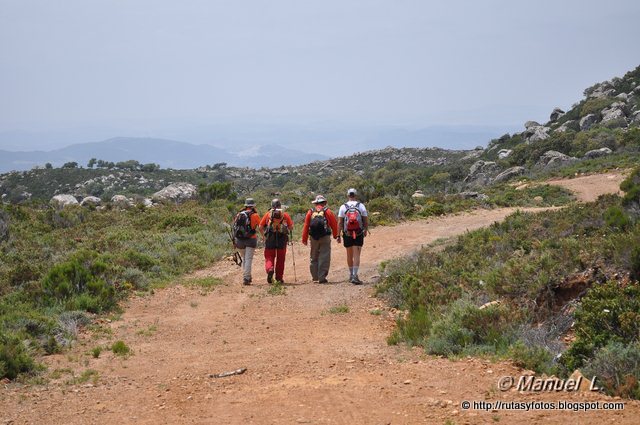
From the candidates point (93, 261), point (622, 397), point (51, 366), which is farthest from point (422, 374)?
point (93, 261)

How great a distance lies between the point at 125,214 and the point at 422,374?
846 inches

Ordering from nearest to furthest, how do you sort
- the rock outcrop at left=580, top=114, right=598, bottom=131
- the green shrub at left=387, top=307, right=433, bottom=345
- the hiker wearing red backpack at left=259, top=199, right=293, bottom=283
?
the green shrub at left=387, top=307, right=433, bottom=345 < the hiker wearing red backpack at left=259, top=199, right=293, bottom=283 < the rock outcrop at left=580, top=114, right=598, bottom=131

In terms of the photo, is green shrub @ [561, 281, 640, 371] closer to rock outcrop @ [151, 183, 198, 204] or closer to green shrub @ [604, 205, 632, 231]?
green shrub @ [604, 205, 632, 231]

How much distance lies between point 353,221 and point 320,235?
0.76 m

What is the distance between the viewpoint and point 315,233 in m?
11.8

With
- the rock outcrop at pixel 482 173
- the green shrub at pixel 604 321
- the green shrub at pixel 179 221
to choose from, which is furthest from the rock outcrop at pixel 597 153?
the green shrub at pixel 604 321

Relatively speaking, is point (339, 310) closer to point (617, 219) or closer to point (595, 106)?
point (617, 219)

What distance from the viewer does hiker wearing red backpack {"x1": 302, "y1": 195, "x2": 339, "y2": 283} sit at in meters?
11.8

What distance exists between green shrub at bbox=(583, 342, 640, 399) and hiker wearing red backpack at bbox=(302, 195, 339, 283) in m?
6.98

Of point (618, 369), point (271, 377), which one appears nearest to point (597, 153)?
point (618, 369)

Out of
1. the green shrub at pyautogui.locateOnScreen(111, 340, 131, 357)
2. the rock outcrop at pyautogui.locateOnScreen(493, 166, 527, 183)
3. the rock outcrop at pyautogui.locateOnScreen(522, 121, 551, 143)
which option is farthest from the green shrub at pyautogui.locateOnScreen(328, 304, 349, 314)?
the rock outcrop at pyautogui.locateOnScreen(522, 121, 551, 143)

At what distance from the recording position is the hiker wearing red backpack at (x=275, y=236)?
1188 centimetres

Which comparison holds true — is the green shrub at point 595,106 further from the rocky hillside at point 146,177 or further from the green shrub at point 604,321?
the green shrub at point 604,321

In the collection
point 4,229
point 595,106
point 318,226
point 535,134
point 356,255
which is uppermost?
point 595,106
